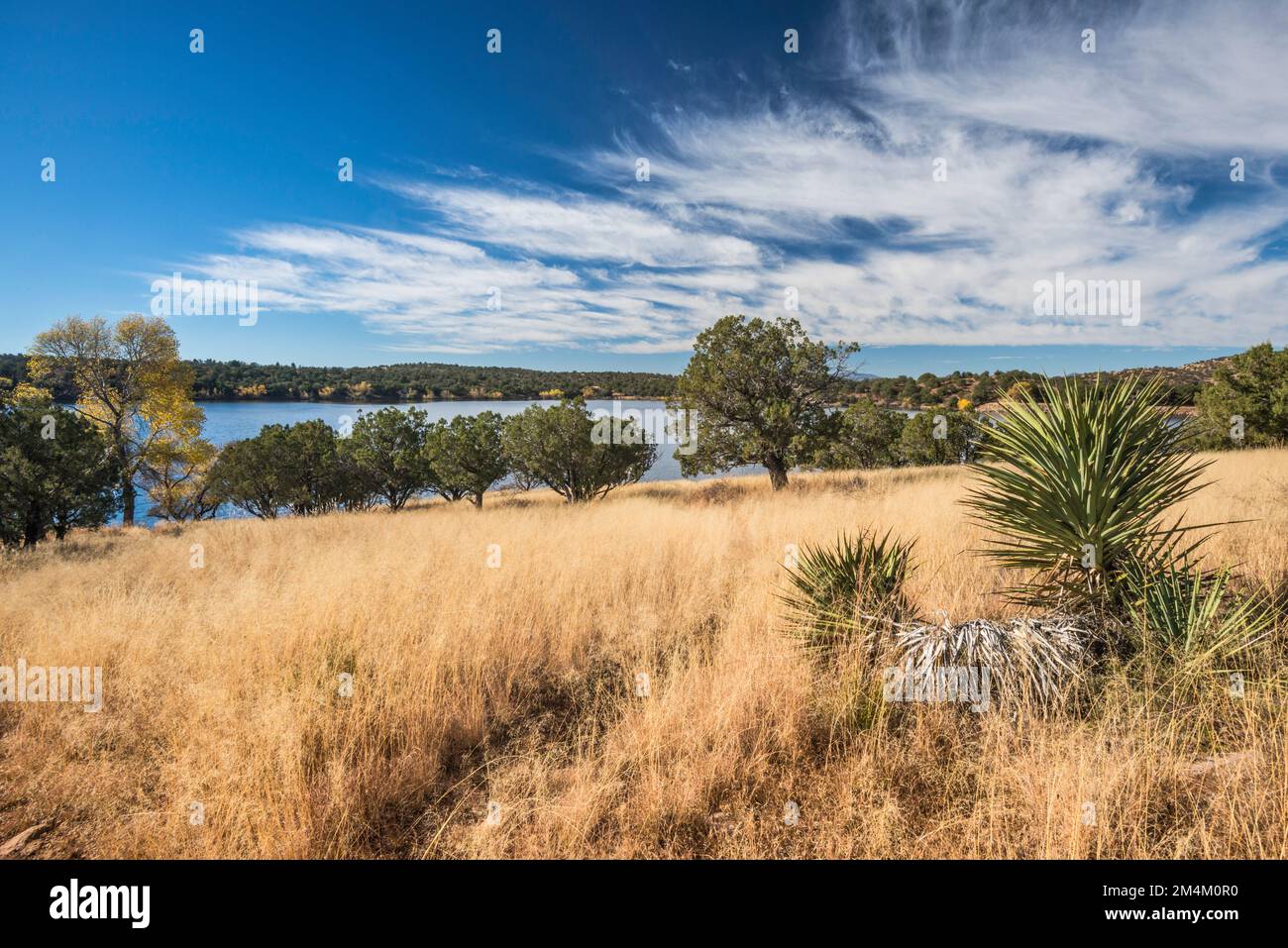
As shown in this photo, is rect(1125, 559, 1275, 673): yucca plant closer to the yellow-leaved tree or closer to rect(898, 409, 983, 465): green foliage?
the yellow-leaved tree

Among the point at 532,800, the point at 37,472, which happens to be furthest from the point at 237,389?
the point at 532,800

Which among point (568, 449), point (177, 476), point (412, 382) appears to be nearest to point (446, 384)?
point (412, 382)

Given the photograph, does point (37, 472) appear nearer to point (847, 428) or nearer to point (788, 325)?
point (788, 325)

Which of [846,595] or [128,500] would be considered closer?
[846,595]

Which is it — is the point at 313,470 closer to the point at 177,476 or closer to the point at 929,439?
the point at 177,476

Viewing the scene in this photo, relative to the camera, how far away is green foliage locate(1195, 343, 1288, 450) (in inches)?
817

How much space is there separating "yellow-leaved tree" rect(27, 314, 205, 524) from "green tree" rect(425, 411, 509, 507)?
14099 millimetres

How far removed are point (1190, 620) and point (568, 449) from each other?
2018 centimetres

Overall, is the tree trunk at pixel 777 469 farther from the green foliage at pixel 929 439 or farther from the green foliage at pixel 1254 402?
the green foliage at pixel 929 439

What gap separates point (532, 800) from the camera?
2725 mm

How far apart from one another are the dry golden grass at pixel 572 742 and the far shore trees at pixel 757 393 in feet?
43.4

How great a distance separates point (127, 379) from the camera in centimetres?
2542

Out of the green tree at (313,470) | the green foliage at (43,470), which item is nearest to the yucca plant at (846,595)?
the green foliage at (43,470)
